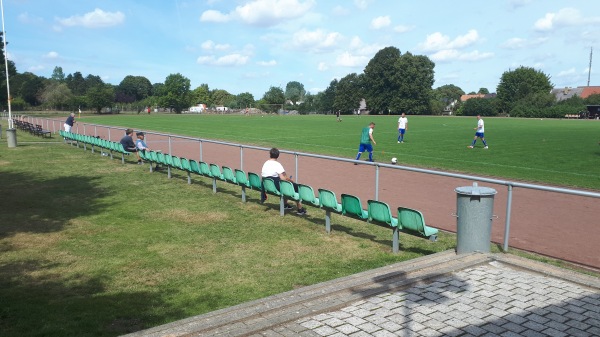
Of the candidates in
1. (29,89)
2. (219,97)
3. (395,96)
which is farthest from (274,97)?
(29,89)

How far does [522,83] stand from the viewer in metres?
104

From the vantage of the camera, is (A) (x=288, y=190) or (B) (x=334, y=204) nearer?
(B) (x=334, y=204)

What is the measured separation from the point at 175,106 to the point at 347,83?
49.8 metres

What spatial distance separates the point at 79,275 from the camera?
6930mm

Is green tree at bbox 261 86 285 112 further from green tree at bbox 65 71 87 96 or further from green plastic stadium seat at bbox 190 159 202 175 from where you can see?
green plastic stadium seat at bbox 190 159 202 175

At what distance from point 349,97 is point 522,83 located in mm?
38476

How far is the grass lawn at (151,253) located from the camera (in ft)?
18.7

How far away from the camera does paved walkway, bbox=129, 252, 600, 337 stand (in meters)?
4.54

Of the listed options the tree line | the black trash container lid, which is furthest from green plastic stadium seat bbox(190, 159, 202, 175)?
the tree line

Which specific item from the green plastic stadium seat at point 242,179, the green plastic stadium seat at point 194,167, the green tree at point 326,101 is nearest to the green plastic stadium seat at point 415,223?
the green plastic stadium seat at point 242,179

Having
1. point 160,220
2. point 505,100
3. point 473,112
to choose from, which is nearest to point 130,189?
point 160,220

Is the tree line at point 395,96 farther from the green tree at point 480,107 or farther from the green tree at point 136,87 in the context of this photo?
the green tree at point 136,87

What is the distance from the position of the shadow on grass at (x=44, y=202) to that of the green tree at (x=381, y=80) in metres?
92.3

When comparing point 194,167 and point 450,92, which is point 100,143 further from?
point 450,92
